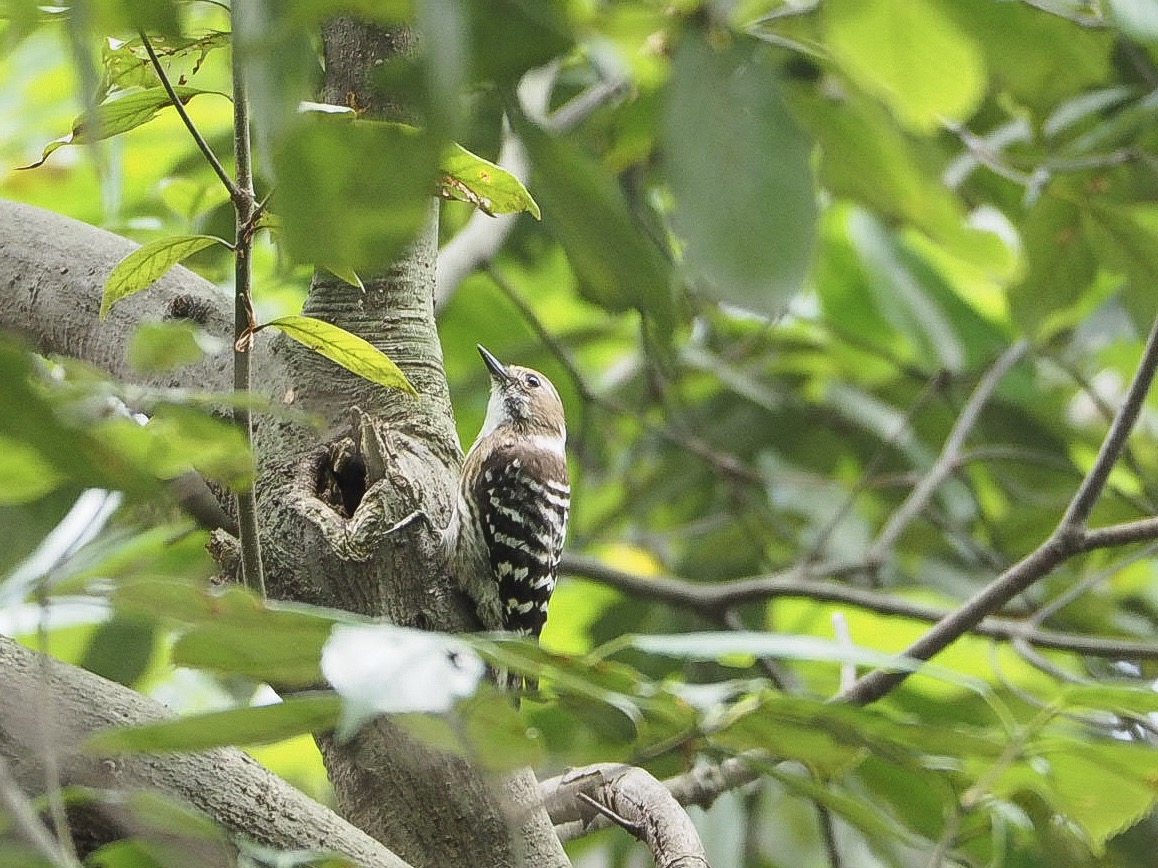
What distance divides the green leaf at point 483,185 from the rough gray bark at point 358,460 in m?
0.15

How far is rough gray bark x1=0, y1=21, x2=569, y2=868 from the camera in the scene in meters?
1.37

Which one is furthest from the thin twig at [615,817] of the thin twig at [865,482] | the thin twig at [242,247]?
the thin twig at [865,482]

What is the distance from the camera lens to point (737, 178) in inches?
21.9

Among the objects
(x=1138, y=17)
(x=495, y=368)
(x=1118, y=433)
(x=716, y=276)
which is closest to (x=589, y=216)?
(x=716, y=276)

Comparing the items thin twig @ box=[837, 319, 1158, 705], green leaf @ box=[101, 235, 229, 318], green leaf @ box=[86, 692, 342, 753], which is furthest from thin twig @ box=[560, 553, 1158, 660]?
green leaf @ box=[86, 692, 342, 753]

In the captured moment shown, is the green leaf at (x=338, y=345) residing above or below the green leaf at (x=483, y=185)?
below

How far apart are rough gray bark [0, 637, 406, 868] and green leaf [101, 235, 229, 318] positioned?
0.34 m

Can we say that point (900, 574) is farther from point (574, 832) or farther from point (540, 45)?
point (540, 45)

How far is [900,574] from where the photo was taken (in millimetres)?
3350

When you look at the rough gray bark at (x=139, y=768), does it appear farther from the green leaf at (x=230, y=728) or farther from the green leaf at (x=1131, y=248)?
the green leaf at (x=1131, y=248)

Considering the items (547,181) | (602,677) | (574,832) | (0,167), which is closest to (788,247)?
(547,181)

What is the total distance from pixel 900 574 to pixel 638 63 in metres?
2.88

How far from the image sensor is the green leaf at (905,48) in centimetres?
54

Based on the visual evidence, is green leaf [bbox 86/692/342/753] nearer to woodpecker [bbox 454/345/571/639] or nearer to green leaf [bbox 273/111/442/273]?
green leaf [bbox 273/111/442/273]
